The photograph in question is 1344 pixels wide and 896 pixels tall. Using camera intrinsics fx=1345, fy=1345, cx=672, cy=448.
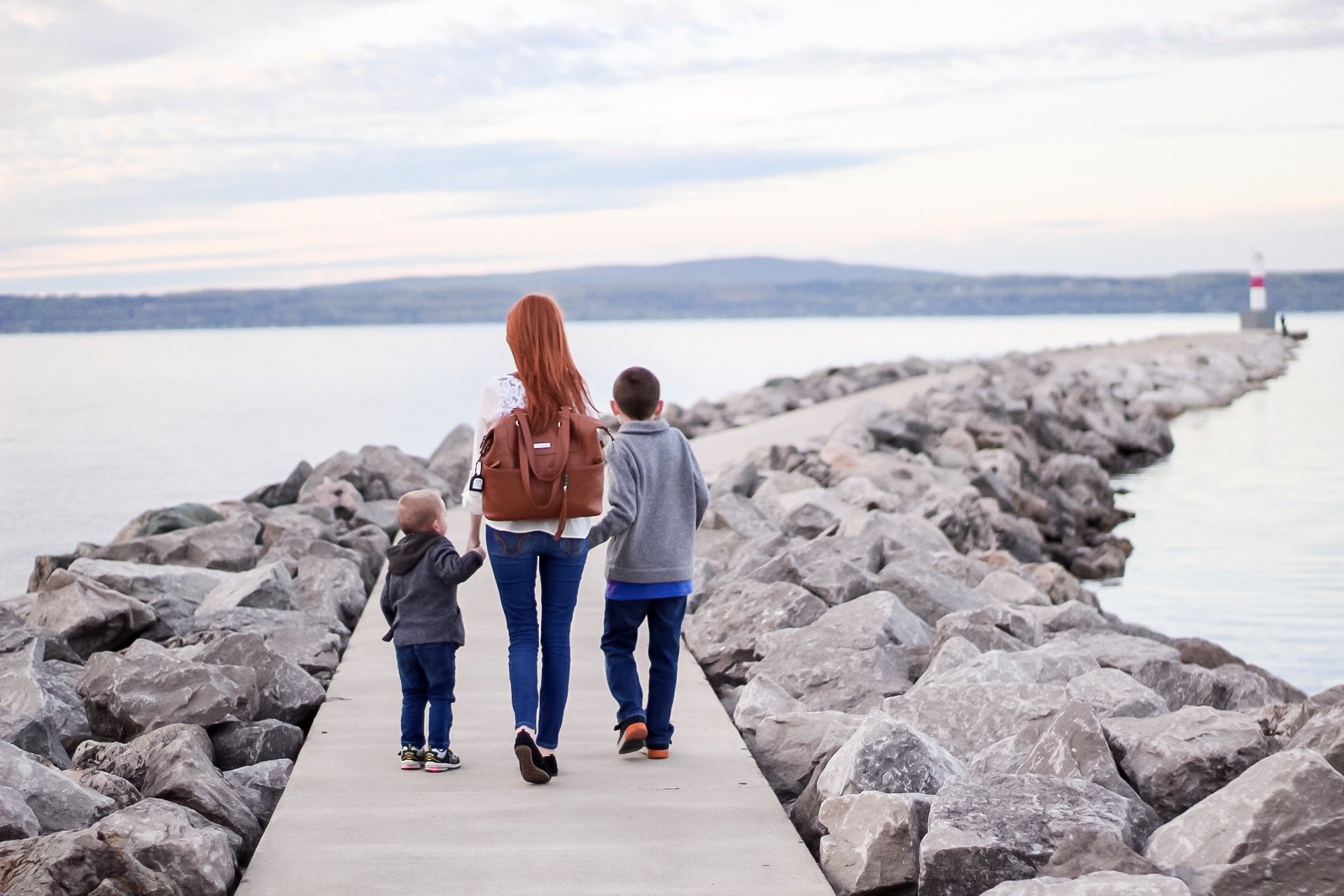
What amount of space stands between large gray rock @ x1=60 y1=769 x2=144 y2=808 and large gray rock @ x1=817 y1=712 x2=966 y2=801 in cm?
222

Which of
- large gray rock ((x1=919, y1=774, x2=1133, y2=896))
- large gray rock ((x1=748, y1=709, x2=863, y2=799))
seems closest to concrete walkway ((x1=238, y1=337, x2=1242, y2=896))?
large gray rock ((x1=748, y1=709, x2=863, y2=799))

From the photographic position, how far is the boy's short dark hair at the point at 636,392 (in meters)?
4.55

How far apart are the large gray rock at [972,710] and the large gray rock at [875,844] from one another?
3.33 ft

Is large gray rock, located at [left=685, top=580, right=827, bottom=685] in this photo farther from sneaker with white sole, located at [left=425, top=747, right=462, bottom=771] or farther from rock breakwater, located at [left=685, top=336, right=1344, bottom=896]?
sneaker with white sole, located at [left=425, top=747, right=462, bottom=771]

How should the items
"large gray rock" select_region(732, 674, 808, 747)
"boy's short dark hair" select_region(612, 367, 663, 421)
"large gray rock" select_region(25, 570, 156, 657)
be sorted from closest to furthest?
"boy's short dark hair" select_region(612, 367, 663, 421)
"large gray rock" select_region(732, 674, 808, 747)
"large gray rock" select_region(25, 570, 156, 657)

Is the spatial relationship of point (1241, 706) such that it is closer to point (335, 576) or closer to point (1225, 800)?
point (1225, 800)

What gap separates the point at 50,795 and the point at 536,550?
1.65m

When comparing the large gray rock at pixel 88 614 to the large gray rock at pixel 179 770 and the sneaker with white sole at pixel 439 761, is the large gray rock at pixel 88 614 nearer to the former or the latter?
the large gray rock at pixel 179 770

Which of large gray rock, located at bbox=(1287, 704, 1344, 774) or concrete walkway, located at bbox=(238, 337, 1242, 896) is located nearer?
concrete walkway, located at bbox=(238, 337, 1242, 896)

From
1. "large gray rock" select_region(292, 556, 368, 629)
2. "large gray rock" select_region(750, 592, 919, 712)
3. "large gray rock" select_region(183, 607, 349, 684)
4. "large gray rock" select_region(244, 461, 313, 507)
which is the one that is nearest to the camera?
"large gray rock" select_region(750, 592, 919, 712)

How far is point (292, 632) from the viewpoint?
639 cm

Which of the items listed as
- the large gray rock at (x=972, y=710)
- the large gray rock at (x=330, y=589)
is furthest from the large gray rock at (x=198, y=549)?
the large gray rock at (x=972, y=710)

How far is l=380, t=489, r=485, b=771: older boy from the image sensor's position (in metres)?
4.57

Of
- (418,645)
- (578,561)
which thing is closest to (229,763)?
(418,645)
